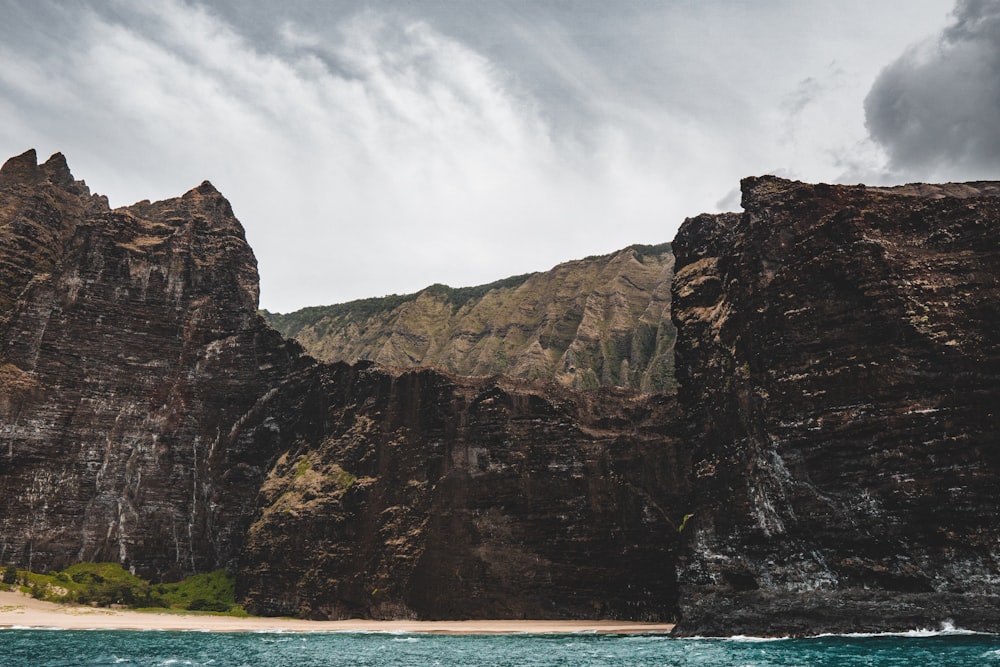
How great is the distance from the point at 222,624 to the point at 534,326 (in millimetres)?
89669

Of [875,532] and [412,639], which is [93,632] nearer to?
[412,639]

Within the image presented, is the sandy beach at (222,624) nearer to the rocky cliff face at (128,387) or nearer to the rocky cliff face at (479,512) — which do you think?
the rocky cliff face at (479,512)

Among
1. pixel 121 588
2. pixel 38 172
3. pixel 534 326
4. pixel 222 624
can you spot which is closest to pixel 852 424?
pixel 222 624

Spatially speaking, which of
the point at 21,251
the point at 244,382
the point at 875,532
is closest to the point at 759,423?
the point at 875,532

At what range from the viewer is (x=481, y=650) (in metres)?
33.7

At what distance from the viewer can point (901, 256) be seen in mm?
36406

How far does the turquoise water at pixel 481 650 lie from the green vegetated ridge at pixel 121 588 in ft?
41.8

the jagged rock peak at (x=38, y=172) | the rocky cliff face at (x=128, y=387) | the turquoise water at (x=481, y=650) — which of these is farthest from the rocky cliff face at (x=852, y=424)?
the jagged rock peak at (x=38, y=172)

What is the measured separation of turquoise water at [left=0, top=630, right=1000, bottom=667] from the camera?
24766 mm

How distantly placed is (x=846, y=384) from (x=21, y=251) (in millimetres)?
74521

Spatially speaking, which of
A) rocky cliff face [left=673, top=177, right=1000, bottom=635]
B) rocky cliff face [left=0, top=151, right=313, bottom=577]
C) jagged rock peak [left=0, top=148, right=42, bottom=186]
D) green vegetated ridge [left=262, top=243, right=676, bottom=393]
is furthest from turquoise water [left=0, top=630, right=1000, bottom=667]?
green vegetated ridge [left=262, top=243, right=676, bottom=393]

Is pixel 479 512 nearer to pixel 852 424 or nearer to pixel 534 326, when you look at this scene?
pixel 852 424

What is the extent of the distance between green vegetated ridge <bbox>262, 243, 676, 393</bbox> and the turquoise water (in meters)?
64.0

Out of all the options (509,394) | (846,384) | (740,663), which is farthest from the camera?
(509,394)
